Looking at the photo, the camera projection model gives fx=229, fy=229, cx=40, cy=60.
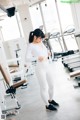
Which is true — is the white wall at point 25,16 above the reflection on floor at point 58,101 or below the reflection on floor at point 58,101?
above

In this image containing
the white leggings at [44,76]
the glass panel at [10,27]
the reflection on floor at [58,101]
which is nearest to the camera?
the reflection on floor at [58,101]

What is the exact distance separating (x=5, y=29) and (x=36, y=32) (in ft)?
37.9

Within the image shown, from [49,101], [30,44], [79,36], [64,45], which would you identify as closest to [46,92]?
[49,101]

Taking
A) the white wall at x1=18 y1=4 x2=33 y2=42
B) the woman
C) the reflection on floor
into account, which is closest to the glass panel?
the white wall at x1=18 y1=4 x2=33 y2=42

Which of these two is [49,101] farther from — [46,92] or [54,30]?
[54,30]

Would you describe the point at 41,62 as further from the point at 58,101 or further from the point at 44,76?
the point at 58,101

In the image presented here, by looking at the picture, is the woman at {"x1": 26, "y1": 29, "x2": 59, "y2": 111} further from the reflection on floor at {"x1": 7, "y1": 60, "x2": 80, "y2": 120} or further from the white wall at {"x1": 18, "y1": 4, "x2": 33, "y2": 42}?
the white wall at {"x1": 18, "y1": 4, "x2": 33, "y2": 42}

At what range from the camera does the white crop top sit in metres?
4.35

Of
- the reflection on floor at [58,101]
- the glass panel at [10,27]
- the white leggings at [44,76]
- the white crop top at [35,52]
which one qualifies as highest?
the glass panel at [10,27]

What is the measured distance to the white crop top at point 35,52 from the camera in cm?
435

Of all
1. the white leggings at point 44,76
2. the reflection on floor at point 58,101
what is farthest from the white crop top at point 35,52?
the reflection on floor at point 58,101

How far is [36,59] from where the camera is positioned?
14.3 feet

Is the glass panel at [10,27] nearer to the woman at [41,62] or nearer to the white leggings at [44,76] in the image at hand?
the woman at [41,62]

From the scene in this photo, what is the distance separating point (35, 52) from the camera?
14.4 feet
